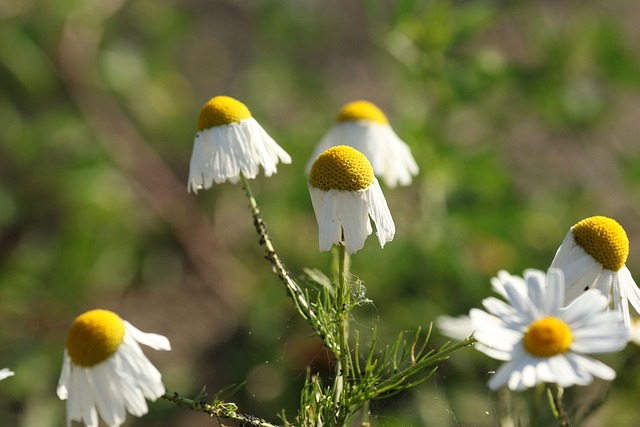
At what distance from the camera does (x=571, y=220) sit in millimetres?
2436

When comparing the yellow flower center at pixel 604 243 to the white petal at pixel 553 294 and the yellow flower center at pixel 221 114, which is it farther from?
the yellow flower center at pixel 221 114

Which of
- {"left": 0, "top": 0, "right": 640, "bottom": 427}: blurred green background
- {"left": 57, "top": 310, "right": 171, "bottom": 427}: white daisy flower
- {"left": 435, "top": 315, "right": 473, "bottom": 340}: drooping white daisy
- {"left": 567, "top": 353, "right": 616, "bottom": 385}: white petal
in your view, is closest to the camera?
{"left": 567, "top": 353, "right": 616, "bottom": 385}: white petal

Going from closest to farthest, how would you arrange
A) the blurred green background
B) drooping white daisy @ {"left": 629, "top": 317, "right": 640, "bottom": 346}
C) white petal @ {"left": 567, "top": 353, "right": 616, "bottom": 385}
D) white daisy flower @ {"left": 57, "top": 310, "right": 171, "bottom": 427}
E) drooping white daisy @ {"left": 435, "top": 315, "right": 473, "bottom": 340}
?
white petal @ {"left": 567, "top": 353, "right": 616, "bottom": 385}
white daisy flower @ {"left": 57, "top": 310, "right": 171, "bottom": 427}
drooping white daisy @ {"left": 435, "top": 315, "right": 473, "bottom": 340}
drooping white daisy @ {"left": 629, "top": 317, "right": 640, "bottom": 346}
the blurred green background

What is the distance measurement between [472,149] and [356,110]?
1.22 m

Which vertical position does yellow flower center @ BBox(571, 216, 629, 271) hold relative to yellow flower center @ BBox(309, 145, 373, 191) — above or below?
below

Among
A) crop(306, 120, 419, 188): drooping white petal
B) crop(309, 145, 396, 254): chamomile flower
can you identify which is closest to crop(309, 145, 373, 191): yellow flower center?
crop(309, 145, 396, 254): chamomile flower

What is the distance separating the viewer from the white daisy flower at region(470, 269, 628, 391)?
716mm

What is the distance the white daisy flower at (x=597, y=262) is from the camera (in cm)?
86

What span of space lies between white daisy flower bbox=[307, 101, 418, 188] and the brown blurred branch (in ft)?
4.90

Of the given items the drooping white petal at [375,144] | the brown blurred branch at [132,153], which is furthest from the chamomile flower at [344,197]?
the brown blurred branch at [132,153]

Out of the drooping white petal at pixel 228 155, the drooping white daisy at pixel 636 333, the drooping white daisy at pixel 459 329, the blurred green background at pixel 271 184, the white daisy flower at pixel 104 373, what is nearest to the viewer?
the white daisy flower at pixel 104 373

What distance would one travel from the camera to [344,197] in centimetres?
86

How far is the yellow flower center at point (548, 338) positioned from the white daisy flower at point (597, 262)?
0.10 metres

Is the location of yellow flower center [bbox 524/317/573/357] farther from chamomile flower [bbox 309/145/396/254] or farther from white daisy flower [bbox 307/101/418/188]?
white daisy flower [bbox 307/101/418/188]
